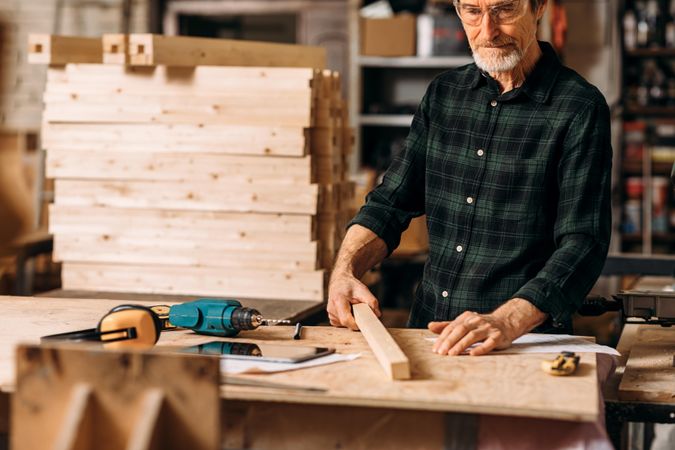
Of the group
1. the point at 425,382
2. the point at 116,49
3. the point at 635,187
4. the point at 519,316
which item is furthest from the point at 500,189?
the point at 635,187

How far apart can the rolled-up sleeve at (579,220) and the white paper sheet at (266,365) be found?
551mm

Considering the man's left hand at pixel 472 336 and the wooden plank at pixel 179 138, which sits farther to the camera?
the wooden plank at pixel 179 138

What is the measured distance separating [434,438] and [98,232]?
2348mm

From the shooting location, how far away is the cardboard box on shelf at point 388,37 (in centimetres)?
776

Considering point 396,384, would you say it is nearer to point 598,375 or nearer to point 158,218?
point 598,375

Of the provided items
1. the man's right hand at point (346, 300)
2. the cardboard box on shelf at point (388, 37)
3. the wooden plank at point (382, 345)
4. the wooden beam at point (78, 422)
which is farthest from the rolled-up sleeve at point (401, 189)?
the cardboard box on shelf at point (388, 37)

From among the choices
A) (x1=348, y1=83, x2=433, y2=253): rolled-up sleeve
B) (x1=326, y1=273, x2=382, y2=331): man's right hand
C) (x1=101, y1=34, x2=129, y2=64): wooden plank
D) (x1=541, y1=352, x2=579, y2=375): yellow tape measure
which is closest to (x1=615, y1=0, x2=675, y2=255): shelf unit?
(x1=101, y1=34, x2=129, y2=64): wooden plank

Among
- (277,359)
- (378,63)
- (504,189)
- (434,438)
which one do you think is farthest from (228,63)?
(378,63)

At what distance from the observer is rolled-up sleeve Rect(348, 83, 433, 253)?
3141 mm

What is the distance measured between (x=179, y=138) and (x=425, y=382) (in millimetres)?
2085

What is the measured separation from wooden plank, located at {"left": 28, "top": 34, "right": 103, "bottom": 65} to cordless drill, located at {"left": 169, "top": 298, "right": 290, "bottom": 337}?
1.78 metres

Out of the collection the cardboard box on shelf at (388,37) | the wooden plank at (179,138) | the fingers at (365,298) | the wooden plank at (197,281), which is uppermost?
the cardboard box on shelf at (388,37)

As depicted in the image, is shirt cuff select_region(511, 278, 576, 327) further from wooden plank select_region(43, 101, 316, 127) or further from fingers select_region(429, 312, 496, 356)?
wooden plank select_region(43, 101, 316, 127)

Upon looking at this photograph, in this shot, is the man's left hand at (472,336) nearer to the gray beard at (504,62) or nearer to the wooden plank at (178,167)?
the gray beard at (504,62)
